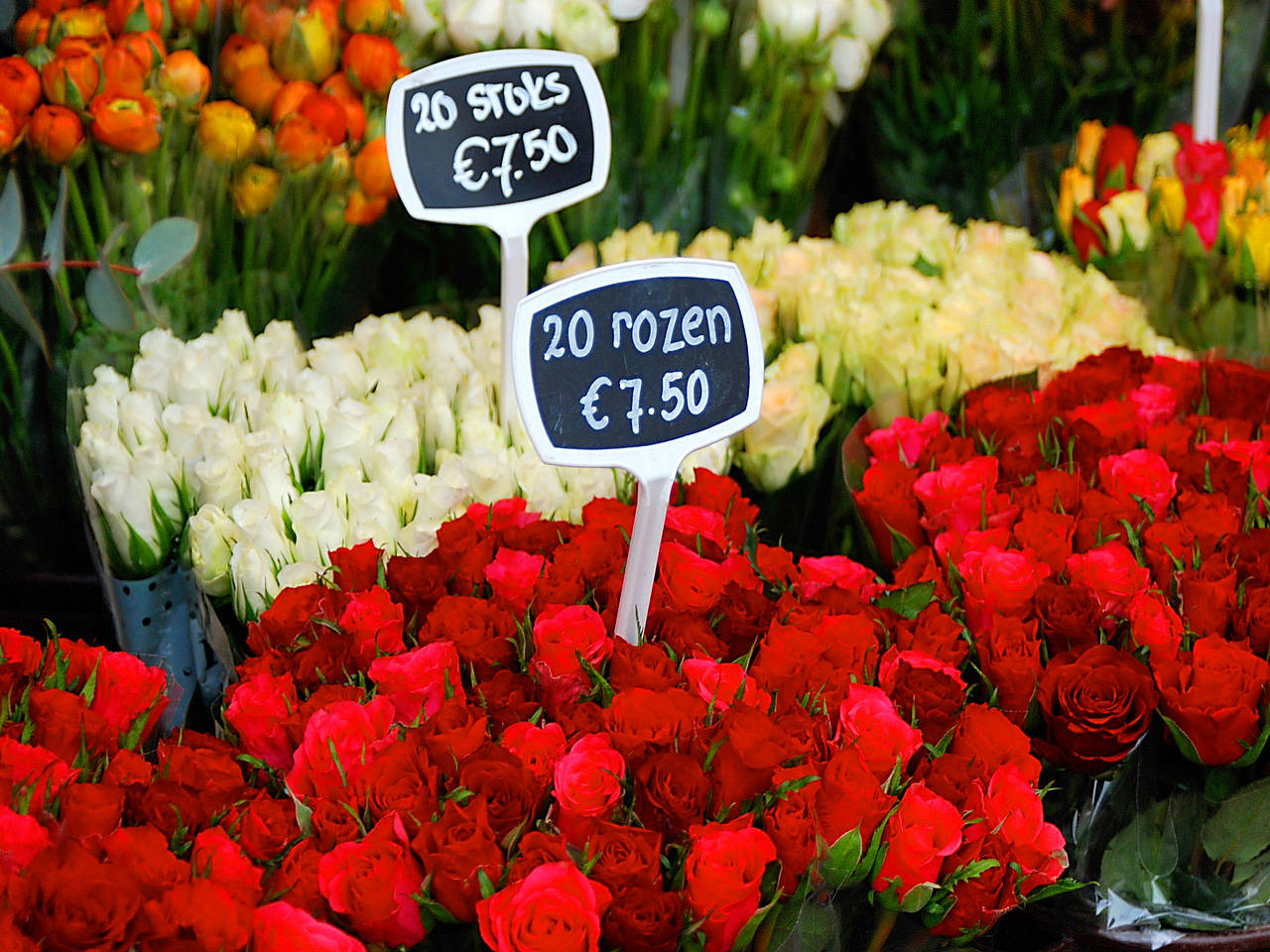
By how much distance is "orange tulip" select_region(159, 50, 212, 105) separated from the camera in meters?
1.35

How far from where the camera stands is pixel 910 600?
102 cm

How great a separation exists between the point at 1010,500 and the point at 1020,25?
120 cm

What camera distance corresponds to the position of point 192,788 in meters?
0.81

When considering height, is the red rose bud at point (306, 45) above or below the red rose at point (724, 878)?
above

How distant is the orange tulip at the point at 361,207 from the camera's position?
1.54 m

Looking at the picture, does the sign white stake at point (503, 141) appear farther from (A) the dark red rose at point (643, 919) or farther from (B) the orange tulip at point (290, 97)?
(A) the dark red rose at point (643, 919)

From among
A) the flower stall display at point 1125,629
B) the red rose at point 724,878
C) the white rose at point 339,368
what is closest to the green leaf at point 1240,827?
the flower stall display at point 1125,629

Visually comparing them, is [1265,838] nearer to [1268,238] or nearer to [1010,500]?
[1010,500]

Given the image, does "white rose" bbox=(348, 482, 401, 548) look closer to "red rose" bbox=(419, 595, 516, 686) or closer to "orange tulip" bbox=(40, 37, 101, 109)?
"red rose" bbox=(419, 595, 516, 686)

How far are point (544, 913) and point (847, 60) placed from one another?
4.58ft

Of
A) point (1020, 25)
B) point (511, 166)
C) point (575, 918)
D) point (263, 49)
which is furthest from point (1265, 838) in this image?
point (1020, 25)

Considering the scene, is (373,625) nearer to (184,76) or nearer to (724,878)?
(724,878)

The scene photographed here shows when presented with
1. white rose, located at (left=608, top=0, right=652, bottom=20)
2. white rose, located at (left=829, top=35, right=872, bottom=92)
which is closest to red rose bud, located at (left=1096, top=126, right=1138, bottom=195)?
white rose, located at (left=829, top=35, right=872, bottom=92)

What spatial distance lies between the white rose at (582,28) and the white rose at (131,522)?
0.81m
